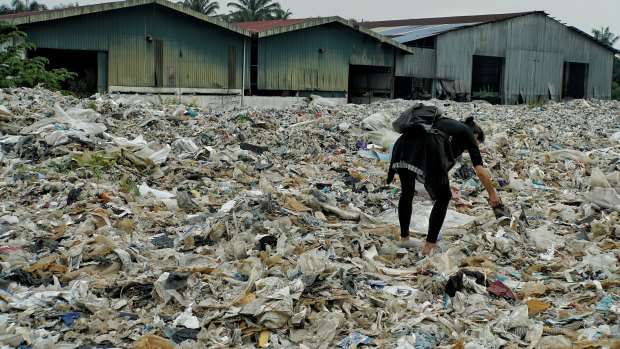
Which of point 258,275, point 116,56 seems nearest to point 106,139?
point 258,275

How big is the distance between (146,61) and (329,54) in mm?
7046

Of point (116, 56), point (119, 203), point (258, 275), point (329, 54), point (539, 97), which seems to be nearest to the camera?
point (258, 275)

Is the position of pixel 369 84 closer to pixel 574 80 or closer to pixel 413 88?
pixel 413 88

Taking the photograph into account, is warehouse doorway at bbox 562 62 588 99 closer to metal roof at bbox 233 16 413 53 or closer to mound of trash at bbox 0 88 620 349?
metal roof at bbox 233 16 413 53

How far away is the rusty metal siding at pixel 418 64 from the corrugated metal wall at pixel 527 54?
12.8 inches

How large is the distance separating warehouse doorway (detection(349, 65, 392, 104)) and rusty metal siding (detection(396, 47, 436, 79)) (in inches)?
19.6

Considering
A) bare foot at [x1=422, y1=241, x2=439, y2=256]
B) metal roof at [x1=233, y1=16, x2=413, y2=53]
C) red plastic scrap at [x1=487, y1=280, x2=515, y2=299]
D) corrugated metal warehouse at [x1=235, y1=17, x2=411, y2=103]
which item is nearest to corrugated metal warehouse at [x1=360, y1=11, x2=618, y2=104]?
metal roof at [x1=233, y1=16, x2=413, y2=53]

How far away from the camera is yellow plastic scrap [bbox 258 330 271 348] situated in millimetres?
4215

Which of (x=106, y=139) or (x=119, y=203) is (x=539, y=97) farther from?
(x=119, y=203)

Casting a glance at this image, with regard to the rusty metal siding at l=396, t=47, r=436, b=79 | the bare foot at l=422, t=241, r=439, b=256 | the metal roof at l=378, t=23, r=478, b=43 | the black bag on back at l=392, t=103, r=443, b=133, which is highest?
the metal roof at l=378, t=23, r=478, b=43

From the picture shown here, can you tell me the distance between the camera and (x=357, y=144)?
40.9 ft

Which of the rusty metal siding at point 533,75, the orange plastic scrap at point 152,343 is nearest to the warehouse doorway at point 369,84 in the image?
the rusty metal siding at point 533,75

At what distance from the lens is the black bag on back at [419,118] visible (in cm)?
584

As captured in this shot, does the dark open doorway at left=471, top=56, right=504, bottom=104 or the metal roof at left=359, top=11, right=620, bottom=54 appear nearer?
the metal roof at left=359, top=11, right=620, bottom=54
